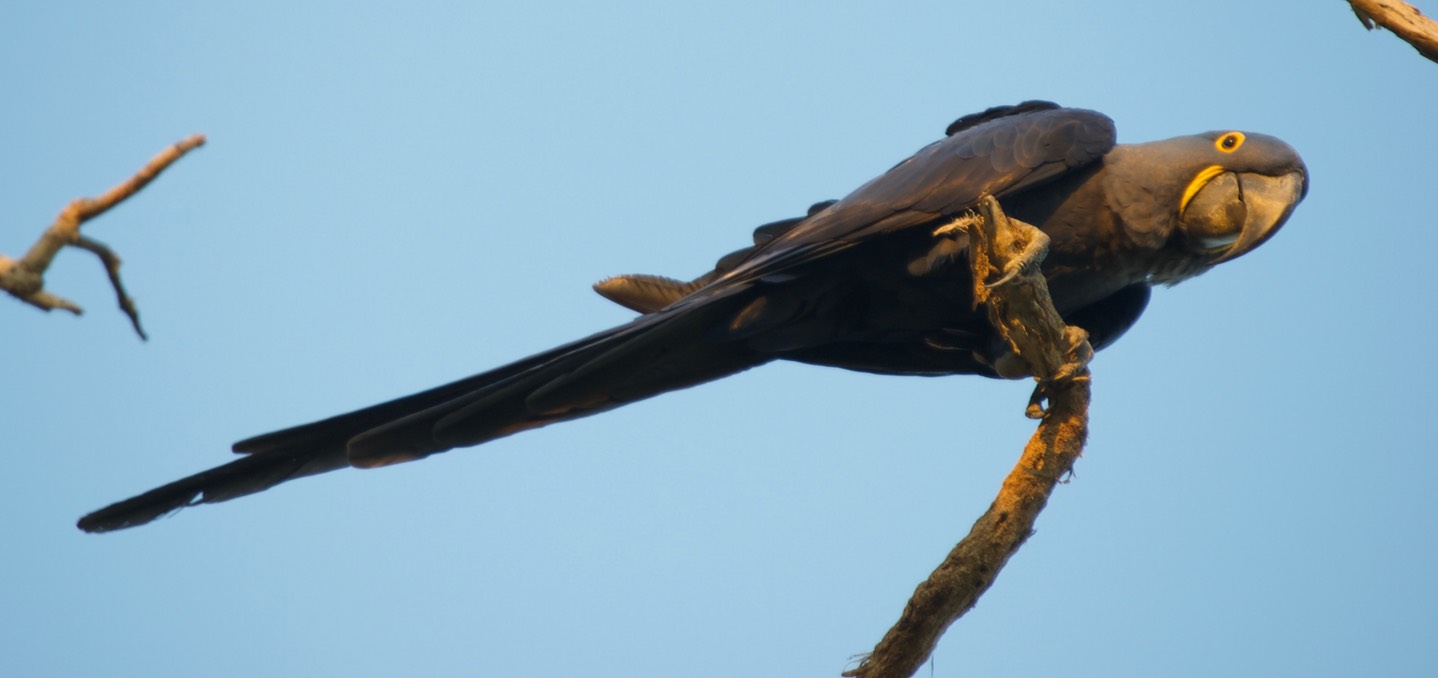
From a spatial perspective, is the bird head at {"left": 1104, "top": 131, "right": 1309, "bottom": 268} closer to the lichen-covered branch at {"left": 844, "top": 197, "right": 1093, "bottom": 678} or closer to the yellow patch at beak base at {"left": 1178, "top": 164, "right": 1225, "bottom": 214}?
the yellow patch at beak base at {"left": 1178, "top": 164, "right": 1225, "bottom": 214}

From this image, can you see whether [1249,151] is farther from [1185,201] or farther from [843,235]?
[843,235]

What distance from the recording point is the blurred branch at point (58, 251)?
5.57 feet

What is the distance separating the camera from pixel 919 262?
13.4 ft

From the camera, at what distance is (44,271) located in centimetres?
174

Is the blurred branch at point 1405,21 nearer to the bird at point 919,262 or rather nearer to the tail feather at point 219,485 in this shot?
the bird at point 919,262

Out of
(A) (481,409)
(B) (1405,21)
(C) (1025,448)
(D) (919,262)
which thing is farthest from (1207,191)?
(A) (481,409)

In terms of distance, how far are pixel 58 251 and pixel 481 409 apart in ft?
7.20

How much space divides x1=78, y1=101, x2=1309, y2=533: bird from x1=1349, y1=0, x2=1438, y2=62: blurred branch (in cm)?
62

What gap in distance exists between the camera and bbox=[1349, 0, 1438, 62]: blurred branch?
355cm

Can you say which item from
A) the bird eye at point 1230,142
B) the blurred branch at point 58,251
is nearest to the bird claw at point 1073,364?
the bird eye at point 1230,142

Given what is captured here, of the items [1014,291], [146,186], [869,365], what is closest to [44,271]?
[146,186]

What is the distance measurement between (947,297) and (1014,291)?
640 millimetres

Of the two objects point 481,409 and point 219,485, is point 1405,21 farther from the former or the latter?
point 219,485

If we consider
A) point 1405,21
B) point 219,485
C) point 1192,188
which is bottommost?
point 219,485
